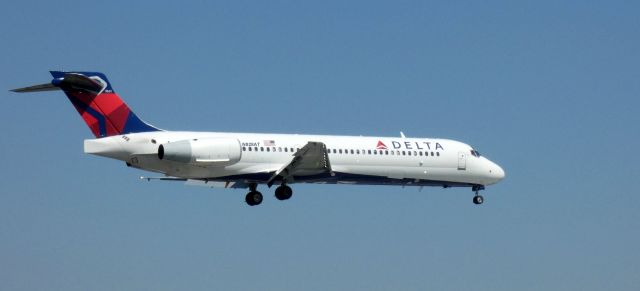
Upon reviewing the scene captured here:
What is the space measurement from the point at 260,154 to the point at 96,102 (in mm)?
6373

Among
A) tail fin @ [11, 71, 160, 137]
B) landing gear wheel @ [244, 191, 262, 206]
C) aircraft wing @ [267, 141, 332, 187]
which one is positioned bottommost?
landing gear wheel @ [244, 191, 262, 206]

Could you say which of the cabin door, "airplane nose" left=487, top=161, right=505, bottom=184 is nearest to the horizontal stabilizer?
the cabin door

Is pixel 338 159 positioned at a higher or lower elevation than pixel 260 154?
higher

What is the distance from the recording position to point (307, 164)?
1836 inches

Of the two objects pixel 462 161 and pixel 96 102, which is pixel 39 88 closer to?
pixel 96 102

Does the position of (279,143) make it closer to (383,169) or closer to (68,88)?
(383,169)

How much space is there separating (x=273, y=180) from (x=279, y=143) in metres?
1.41

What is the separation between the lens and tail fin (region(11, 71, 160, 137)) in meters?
43.7

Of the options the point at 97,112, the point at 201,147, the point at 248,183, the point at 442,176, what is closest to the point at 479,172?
the point at 442,176

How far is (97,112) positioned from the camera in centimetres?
4406

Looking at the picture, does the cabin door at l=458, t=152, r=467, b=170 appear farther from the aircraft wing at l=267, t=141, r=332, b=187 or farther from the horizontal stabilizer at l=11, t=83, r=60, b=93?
the horizontal stabilizer at l=11, t=83, r=60, b=93

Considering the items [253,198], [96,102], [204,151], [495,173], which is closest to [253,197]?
[253,198]

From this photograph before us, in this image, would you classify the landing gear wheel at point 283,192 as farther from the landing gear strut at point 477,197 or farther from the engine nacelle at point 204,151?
the landing gear strut at point 477,197

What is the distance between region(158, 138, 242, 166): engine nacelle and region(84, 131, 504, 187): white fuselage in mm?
126
